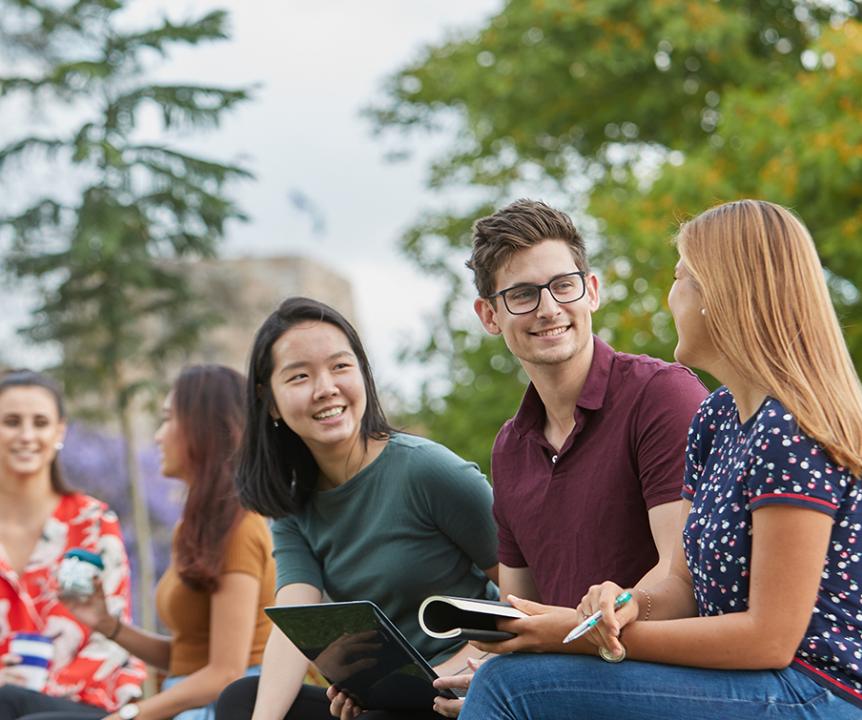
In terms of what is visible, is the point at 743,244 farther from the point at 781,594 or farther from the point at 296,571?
the point at 296,571

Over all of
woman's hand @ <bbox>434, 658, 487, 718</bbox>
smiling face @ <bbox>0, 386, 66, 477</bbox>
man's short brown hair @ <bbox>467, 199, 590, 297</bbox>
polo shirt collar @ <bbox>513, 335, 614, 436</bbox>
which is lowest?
woman's hand @ <bbox>434, 658, 487, 718</bbox>

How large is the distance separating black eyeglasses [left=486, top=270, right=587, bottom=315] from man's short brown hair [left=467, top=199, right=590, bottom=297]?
0.06m

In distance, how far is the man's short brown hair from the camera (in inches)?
123

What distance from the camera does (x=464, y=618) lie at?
2.51 m

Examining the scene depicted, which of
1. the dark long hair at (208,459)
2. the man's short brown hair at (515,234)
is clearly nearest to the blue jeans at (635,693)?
the man's short brown hair at (515,234)

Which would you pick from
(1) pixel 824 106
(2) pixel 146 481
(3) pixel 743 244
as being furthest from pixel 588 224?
(3) pixel 743 244

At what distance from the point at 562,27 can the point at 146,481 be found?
6.89 meters

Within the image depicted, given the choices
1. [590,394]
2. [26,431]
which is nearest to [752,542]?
[590,394]

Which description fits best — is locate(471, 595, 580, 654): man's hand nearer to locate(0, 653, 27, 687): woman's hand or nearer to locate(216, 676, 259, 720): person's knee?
locate(216, 676, 259, 720): person's knee

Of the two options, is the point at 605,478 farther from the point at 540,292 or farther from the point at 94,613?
the point at 94,613

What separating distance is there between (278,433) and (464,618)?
1367 mm

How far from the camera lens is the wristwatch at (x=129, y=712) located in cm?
394

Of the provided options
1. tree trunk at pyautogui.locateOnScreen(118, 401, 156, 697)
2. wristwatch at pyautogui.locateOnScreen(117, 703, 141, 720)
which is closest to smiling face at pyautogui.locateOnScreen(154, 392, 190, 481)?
wristwatch at pyautogui.locateOnScreen(117, 703, 141, 720)

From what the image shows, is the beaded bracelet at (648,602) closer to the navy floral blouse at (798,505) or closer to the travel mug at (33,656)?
the navy floral blouse at (798,505)
